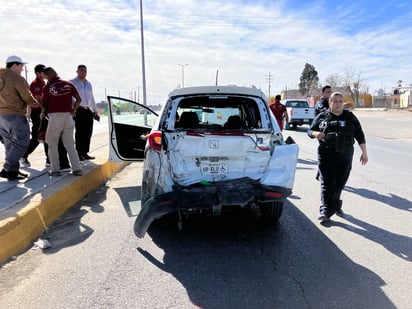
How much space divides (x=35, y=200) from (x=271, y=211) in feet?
9.47

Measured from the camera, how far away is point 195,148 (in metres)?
3.87

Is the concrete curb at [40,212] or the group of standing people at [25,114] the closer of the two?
the concrete curb at [40,212]

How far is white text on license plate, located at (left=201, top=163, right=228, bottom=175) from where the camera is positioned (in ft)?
12.9

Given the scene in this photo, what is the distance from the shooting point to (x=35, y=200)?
4559mm

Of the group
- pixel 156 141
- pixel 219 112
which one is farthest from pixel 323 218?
pixel 219 112

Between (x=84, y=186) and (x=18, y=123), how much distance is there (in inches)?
54.2

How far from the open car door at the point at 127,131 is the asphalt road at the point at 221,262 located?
1.13 m

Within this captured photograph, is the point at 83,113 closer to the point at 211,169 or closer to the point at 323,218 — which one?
the point at 211,169

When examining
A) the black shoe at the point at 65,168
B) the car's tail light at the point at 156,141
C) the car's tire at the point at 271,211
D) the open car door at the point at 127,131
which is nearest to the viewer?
the car's tail light at the point at 156,141

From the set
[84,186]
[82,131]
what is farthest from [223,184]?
[82,131]

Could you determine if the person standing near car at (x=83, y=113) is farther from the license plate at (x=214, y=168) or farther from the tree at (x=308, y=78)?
the tree at (x=308, y=78)

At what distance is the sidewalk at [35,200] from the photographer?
149 inches

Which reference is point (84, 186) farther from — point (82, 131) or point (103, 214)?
point (82, 131)

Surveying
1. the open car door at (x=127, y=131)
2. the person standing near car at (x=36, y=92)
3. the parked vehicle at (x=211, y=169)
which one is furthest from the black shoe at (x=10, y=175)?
the parked vehicle at (x=211, y=169)
